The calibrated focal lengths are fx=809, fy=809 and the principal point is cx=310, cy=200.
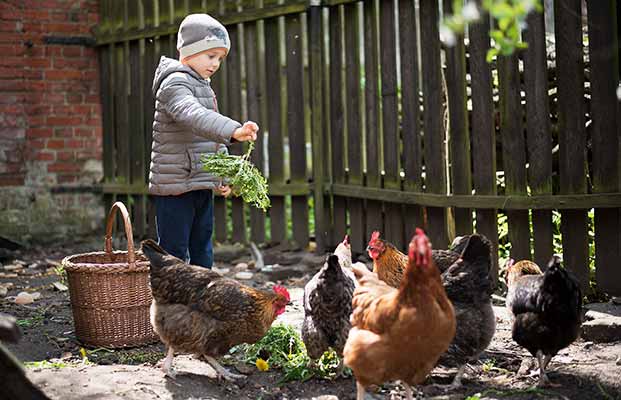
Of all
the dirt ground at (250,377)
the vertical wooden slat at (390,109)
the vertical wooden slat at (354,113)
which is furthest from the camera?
the vertical wooden slat at (354,113)

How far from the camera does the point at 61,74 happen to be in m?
9.45


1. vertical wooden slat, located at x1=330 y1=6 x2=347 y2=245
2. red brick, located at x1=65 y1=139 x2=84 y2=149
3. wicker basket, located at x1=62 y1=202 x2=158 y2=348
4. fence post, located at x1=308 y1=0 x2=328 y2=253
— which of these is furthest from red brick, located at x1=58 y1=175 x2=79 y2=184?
wicker basket, located at x1=62 y1=202 x2=158 y2=348

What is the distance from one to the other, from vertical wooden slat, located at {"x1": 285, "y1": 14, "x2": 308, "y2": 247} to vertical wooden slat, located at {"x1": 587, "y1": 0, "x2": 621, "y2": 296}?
3200mm

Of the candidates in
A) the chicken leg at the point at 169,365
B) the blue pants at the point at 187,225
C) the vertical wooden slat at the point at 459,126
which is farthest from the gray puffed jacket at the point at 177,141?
the vertical wooden slat at the point at 459,126

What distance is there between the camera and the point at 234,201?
8.66 meters

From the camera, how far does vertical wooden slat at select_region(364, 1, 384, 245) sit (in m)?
7.42

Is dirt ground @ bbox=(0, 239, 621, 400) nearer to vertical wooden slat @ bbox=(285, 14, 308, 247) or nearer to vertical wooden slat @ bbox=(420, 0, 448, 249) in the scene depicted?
vertical wooden slat @ bbox=(420, 0, 448, 249)

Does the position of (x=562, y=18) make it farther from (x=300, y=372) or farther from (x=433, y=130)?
(x=300, y=372)

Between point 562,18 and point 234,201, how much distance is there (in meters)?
4.09

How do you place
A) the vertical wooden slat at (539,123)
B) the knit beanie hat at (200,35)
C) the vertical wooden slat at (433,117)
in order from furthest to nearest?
the vertical wooden slat at (433,117)
the vertical wooden slat at (539,123)
the knit beanie hat at (200,35)

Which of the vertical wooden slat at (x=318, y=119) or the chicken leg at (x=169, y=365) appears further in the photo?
the vertical wooden slat at (x=318, y=119)

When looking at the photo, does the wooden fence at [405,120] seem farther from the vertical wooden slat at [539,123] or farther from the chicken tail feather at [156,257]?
the chicken tail feather at [156,257]

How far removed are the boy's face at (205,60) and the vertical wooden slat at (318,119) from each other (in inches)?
105

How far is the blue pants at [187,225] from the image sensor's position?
538 cm
